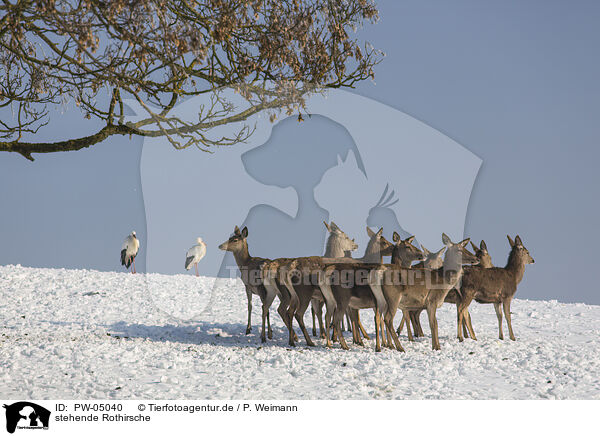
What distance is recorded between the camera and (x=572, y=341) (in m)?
13.2

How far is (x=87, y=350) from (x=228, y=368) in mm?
2716

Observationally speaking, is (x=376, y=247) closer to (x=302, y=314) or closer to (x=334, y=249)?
(x=334, y=249)

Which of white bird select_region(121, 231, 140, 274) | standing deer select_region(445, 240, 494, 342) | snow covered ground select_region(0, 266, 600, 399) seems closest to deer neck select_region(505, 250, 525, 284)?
standing deer select_region(445, 240, 494, 342)

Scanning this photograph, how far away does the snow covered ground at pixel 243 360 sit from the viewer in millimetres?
8156

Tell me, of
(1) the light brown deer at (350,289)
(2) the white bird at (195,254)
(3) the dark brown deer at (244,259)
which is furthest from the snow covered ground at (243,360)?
(2) the white bird at (195,254)

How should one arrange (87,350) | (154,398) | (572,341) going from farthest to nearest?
(572,341) < (87,350) < (154,398)

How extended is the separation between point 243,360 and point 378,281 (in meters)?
2.65

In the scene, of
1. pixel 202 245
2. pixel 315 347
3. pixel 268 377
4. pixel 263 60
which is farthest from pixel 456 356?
pixel 202 245

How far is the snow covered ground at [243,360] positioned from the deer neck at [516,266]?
4.53 ft

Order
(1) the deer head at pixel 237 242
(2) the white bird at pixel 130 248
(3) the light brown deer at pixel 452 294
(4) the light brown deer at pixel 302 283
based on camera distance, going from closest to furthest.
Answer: (4) the light brown deer at pixel 302 283, (3) the light brown deer at pixel 452 294, (1) the deer head at pixel 237 242, (2) the white bird at pixel 130 248

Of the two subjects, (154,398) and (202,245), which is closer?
(154,398)

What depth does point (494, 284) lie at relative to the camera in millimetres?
12273

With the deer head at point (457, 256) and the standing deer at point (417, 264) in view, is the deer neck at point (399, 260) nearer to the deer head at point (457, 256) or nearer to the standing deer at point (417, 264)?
the standing deer at point (417, 264)
